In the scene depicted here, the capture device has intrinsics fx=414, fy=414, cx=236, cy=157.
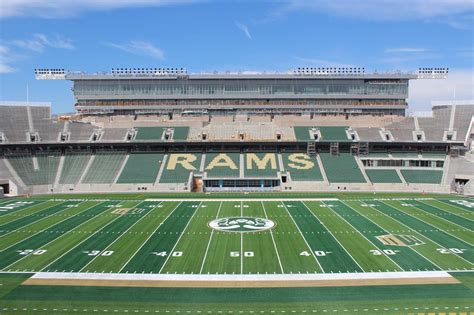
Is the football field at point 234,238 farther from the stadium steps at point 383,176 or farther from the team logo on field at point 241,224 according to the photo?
the stadium steps at point 383,176

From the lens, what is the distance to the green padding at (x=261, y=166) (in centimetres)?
5751

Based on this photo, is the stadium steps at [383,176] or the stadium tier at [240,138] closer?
the stadium steps at [383,176]

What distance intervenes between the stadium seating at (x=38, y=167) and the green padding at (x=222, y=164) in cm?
2178

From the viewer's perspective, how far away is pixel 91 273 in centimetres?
2420

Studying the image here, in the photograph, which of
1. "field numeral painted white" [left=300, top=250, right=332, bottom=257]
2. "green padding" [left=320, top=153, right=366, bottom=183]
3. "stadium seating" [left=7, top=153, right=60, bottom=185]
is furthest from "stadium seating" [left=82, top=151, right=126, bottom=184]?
"field numeral painted white" [left=300, top=250, right=332, bottom=257]

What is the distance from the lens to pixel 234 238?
103 feet

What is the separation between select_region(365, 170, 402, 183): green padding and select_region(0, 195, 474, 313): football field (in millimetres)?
9345

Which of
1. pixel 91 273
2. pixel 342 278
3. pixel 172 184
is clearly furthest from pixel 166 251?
pixel 172 184

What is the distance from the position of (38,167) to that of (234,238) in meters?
39.6

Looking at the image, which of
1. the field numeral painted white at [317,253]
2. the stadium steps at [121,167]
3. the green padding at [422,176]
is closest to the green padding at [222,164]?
the stadium steps at [121,167]

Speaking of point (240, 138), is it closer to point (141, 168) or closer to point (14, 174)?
point (141, 168)

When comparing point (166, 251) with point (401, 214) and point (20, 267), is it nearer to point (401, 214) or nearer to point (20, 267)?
point (20, 267)

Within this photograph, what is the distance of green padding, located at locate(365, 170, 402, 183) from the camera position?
56625mm

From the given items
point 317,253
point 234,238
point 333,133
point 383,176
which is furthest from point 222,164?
point 317,253
